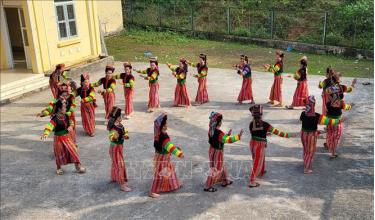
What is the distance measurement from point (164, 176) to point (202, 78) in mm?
4983

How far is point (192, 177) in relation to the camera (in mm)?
7652

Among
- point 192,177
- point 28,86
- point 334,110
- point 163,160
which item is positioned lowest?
point 192,177

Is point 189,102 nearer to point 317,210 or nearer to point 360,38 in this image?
point 317,210

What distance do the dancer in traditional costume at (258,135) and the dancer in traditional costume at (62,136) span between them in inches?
131

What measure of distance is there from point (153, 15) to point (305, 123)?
673 inches

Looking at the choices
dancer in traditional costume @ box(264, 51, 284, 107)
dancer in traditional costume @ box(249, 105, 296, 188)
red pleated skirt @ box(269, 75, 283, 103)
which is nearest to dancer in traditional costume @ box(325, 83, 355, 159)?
dancer in traditional costume @ box(249, 105, 296, 188)

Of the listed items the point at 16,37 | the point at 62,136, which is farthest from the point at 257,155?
the point at 16,37

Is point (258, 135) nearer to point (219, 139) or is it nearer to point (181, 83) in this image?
point (219, 139)

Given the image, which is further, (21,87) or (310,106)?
(21,87)

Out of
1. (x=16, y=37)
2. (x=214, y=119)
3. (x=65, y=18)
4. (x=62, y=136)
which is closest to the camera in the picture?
(x=214, y=119)

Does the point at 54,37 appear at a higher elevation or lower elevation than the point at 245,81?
higher

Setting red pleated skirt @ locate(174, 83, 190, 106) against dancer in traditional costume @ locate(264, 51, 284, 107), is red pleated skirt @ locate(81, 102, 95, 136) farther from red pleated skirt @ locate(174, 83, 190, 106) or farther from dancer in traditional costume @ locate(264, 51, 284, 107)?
dancer in traditional costume @ locate(264, 51, 284, 107)

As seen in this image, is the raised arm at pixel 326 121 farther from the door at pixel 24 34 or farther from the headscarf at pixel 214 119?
the door at pixel 24 34

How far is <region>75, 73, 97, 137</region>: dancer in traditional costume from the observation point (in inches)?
366
